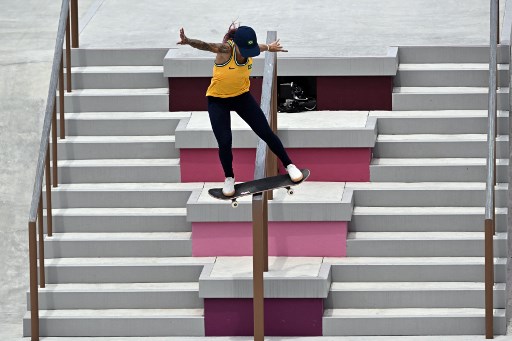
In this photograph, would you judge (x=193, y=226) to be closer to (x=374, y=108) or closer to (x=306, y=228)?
(x=306, y=228)

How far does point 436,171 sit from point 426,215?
18.3 inches

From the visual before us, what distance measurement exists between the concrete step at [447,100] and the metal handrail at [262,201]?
4.18 feet

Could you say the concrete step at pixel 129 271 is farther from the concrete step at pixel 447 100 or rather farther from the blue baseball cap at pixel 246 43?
the concrete step at pixel 447 100

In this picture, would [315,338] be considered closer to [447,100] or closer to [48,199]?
[48,199]

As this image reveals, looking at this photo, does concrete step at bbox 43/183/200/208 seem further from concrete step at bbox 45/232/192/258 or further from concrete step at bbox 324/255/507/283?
concrete step at bbox 324/255/507/283

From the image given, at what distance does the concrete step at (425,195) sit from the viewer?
1384 centimetres

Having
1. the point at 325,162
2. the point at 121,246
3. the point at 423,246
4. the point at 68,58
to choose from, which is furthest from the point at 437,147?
the point at 68,58

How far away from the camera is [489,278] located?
12.8 meters

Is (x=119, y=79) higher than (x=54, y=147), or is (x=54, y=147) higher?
(x=119, y=79)

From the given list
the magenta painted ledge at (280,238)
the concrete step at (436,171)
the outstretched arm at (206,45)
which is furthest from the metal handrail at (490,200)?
the outstretched arm at (206,45)

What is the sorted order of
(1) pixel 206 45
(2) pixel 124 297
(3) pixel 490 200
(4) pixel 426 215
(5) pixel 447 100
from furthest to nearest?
(5) pixel 447 100
(4) pixel 426 215
(2) pixel 124 297
(3) pixel 490 200
(1) pixel 206 45

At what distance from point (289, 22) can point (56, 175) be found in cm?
301

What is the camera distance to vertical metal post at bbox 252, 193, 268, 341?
41.6 ft

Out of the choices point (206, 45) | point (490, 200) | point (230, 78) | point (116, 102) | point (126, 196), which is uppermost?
point (206, 45)
